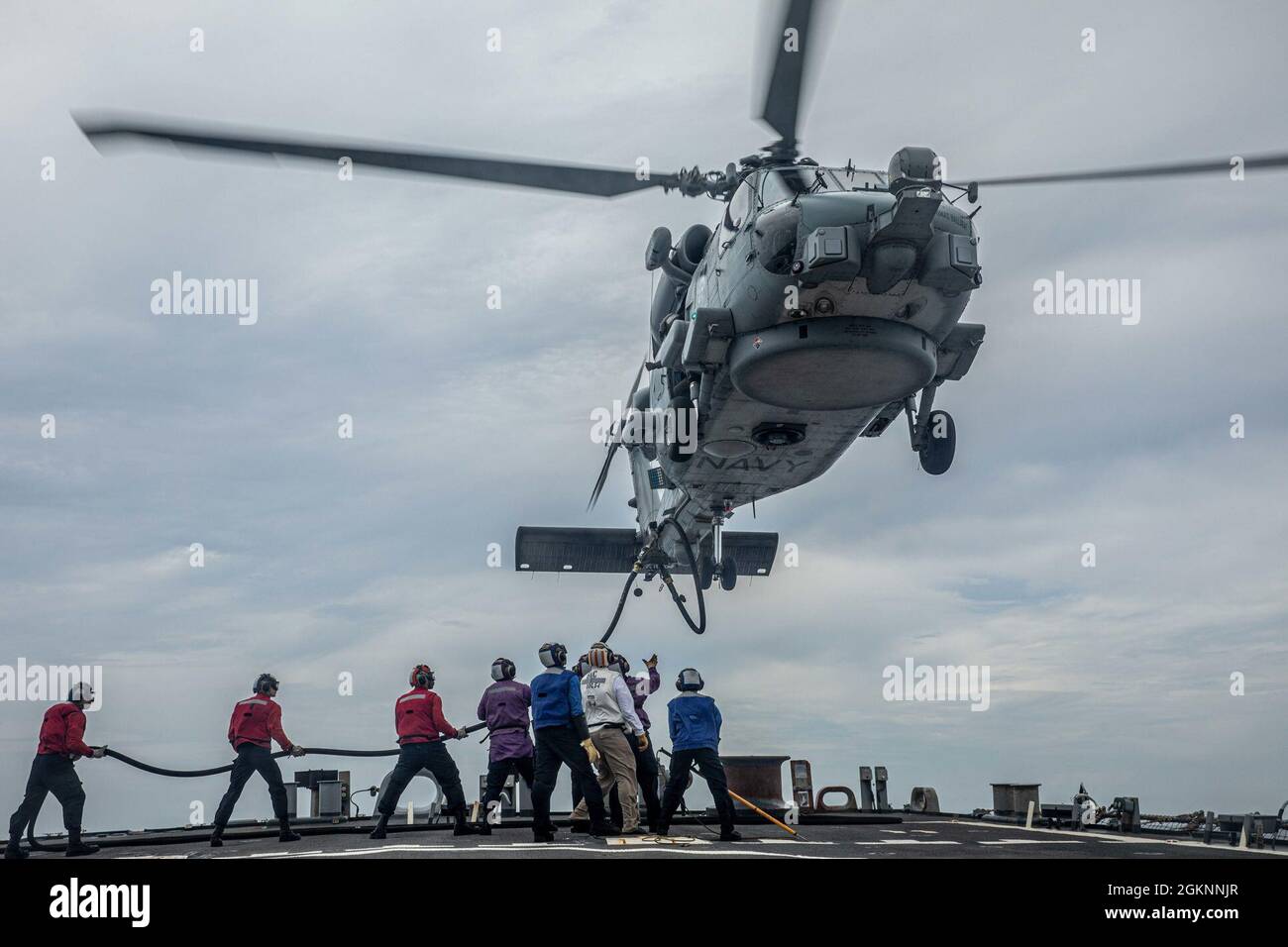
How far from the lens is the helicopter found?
14.2m

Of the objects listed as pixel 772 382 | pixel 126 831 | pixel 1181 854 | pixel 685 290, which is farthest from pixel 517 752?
pixel 126 831

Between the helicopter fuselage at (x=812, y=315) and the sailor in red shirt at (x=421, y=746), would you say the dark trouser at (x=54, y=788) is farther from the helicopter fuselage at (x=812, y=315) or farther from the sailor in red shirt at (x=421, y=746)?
the helicopter fuselage at (x=812, y=315)

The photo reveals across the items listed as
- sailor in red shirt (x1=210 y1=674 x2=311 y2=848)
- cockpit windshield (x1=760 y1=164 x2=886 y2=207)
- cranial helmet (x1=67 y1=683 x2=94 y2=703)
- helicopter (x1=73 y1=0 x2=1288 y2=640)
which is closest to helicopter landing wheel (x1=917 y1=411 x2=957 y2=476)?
helicopter (x1=73 y1=0 x2=1288 y2=640)

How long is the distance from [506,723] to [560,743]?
128 centimetres

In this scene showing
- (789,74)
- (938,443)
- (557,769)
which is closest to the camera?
(557,769)

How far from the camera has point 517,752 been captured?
45.5 feet

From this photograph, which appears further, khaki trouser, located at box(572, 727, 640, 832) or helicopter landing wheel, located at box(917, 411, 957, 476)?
helicopter landing wheel, located at box(917, 411, 957, 476)

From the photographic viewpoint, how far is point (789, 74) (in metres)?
14.9

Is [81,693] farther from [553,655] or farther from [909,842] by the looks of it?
[909,842]

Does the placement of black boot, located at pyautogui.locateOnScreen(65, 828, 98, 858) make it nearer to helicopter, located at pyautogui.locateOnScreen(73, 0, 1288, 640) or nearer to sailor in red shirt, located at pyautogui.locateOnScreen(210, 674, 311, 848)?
sailor in red shirt, located at pyautogui.locateOnScreen(210, 674, 311, 848)

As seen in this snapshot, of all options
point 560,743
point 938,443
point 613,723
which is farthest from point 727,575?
point 560,743

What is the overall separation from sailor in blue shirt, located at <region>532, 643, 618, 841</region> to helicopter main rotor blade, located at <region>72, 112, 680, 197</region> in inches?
275
